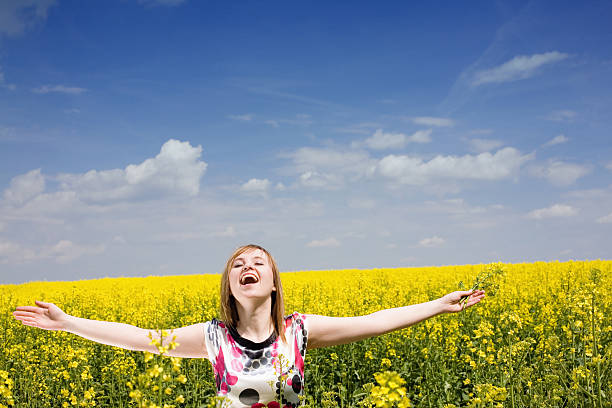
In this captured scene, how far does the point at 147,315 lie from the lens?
317 inches

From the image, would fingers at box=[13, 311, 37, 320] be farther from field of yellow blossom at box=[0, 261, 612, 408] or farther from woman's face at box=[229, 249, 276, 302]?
woman's face at box=[229, 249, 276, 302]

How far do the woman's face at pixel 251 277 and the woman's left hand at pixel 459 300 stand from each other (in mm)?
1266

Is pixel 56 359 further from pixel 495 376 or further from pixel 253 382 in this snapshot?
pixel 495 376

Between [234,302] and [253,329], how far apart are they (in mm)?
291

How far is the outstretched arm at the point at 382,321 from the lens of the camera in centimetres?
351

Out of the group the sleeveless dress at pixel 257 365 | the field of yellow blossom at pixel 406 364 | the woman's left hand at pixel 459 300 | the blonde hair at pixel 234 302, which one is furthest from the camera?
the blonde hair at pixel 234 302

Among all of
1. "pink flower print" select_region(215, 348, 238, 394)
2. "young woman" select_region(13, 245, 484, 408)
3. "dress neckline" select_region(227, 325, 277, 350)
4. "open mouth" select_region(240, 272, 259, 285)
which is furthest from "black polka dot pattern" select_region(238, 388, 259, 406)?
"open mouth" select_region(240, 272, 259, 285)

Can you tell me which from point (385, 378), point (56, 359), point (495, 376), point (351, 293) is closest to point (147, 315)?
point (56, 359)

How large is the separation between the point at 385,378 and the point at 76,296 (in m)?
11.2

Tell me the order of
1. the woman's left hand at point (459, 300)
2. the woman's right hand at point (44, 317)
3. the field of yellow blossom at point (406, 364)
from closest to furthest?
the field of yellow blossom at point (406, 364), the woman's right hand at point (44, 317), the woman's left hand at point (459, 300)

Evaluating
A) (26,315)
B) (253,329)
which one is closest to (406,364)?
(253,329)

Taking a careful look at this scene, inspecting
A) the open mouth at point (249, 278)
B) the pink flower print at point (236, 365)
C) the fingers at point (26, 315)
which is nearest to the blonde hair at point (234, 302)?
the open mouth at point (249, 278)

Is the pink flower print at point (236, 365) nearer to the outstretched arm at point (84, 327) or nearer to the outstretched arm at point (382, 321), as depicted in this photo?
the outstretched arm at point (84, 327)

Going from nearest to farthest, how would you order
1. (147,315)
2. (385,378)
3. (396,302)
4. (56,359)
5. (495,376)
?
(385,378) → (495,376) → (56,359) → (147,315) → (396,302)
